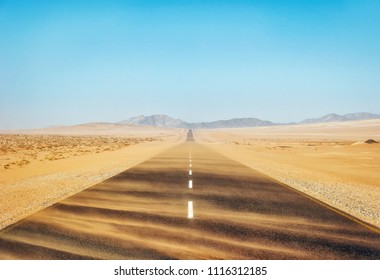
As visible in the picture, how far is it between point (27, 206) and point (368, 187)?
14181 millimetres

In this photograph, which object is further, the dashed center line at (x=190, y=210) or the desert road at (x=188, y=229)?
the dashed center line at (x=190, y=210)

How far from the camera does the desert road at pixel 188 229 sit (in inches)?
265

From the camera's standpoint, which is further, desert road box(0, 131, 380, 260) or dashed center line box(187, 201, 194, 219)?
dashed center line box(187, 201, 194, 219)

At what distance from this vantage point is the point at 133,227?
28.1 ft

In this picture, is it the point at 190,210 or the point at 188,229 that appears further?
the point at 190,210

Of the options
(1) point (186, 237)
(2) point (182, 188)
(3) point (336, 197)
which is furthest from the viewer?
(2) point (182, 188)

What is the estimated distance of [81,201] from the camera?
469 inches

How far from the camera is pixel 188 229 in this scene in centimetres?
838

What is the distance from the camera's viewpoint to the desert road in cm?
673
